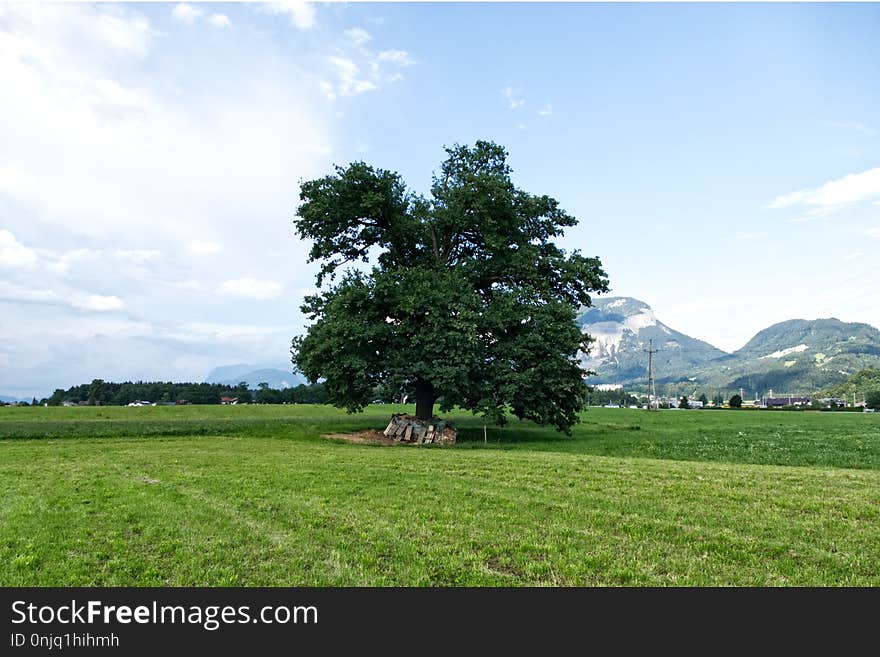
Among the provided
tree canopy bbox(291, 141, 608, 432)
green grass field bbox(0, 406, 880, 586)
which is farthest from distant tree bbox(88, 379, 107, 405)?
green grass field bbox(0, 406, 880, 586)

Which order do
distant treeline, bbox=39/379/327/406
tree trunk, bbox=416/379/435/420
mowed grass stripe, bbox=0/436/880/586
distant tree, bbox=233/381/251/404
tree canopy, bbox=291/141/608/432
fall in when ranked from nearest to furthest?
mowed grass stripe, bbox=0/436/880/586 < tree canopy, bbox=291/141/608/432 < tree trunk, bbox=416/379/435/420 < distant treeline, bbox=39/379/327/406 < distant tree, bbox=233/381/251/404

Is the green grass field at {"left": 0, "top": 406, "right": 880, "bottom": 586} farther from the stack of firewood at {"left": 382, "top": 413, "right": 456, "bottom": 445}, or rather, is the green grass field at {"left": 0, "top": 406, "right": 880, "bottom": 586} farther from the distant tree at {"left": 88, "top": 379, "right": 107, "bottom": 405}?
the distant tree at {"left": 88, "top": 379, "right": 107, "bottom": 405}

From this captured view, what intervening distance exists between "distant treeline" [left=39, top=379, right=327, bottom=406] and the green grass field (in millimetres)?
98653

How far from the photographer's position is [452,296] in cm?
3628

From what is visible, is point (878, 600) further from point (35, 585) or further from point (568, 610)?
point (35, 585)

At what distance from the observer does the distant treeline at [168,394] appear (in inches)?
4646

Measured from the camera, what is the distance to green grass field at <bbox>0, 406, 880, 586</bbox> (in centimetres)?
838

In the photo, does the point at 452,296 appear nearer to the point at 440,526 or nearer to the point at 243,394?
the point at 440,526

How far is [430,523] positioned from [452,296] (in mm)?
25844

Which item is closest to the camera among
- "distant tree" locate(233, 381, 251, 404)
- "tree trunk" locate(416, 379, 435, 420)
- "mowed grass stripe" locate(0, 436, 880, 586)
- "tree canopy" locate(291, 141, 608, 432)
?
"mowed grass stripe" locate(0, 436, 880, 586)

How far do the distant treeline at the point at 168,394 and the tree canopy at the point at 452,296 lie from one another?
77.4m

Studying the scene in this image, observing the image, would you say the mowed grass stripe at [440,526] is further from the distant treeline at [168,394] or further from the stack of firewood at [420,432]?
the distant treeline at [168,394]

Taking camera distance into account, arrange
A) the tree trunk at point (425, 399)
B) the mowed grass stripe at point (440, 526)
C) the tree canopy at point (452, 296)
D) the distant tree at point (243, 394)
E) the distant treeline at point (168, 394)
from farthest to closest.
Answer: the distant tree at point (243, 394) < the distant treeline at point (168, 394) < the tree trunk at point (425, 399) < the tree canopy at point (452, 296) < the mowed grass stripe at point (440, 526)

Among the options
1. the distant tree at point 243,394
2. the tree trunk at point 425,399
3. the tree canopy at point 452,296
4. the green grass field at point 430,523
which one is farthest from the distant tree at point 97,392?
the green grass field at point 430,523
